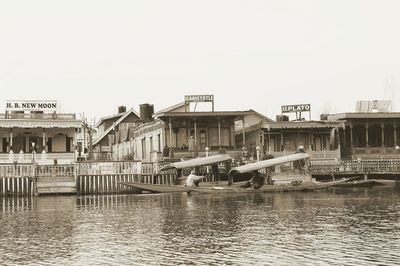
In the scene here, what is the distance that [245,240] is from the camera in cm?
2309

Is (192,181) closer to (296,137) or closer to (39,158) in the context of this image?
(39,158)

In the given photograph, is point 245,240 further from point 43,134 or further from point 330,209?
point 43,134

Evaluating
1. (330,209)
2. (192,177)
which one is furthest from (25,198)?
(330,209)

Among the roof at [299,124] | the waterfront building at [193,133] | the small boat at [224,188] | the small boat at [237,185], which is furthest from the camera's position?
the roof at [299,124]

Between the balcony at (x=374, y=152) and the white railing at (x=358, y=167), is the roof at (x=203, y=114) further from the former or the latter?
the balcony at (x=374, y=152)

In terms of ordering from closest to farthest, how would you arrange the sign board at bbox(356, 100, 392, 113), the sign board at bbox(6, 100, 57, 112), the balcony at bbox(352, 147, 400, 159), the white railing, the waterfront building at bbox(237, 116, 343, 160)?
the white railing, the sign board at bbox(6, 100, 57, 112), the waterfront building at bbox(237, 116, 343, 160), the balcony at bbox(352, 147, 400, 159), the sign board at bbox(356, 100, 392, 113)

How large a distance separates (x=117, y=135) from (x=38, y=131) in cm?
2519

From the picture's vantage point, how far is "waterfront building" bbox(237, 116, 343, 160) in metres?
65.9

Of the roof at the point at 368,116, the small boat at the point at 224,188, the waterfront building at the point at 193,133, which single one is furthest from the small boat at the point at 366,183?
the waterfront building at the point at 193,133

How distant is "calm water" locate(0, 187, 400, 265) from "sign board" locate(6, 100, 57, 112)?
903 inches

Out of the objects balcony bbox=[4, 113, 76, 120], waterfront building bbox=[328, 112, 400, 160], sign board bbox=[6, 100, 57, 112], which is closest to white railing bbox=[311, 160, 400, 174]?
waterfront building bbox=[328, 112, 400, 160]

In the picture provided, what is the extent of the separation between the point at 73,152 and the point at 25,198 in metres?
14.2

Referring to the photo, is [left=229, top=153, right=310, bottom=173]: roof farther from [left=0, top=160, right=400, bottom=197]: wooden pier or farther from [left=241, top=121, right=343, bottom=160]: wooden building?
[left=241, top=121, right=343, bottom=160]: wooden building

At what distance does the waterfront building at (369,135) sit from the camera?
222 ft
